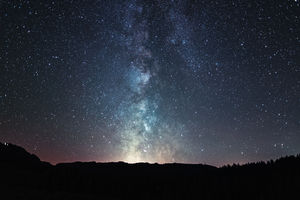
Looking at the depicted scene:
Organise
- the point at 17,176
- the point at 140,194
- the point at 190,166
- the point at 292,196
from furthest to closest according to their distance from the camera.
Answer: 1. the point at 190,166
2. the point at 17,176
3. the point at 140,194
4. the point at 292,196

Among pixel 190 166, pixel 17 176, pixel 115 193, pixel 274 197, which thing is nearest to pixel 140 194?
pixel 115 193

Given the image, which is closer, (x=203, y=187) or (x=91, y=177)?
(x=203, y=187)

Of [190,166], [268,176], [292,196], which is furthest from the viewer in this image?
[190,166]

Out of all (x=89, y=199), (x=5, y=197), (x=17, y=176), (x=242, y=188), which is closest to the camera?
(x=5, y=197)

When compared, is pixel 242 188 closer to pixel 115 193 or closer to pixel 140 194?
pixel 140 194

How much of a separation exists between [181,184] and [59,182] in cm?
1644

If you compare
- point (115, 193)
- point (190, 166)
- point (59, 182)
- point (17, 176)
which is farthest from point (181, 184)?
point (190, 166)

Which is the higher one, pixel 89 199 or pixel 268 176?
pixel 268 176

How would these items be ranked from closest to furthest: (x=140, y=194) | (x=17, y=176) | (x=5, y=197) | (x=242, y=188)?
(x=5, y=197) < (x=242, y=188) < (x=140, y=194) < (x=17, y=176)

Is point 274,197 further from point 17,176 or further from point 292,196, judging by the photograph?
point 17,176

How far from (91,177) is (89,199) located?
1059 cm

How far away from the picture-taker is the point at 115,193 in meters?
31.9

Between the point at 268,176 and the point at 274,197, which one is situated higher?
the point at 268,176

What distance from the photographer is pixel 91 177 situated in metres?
34.8
